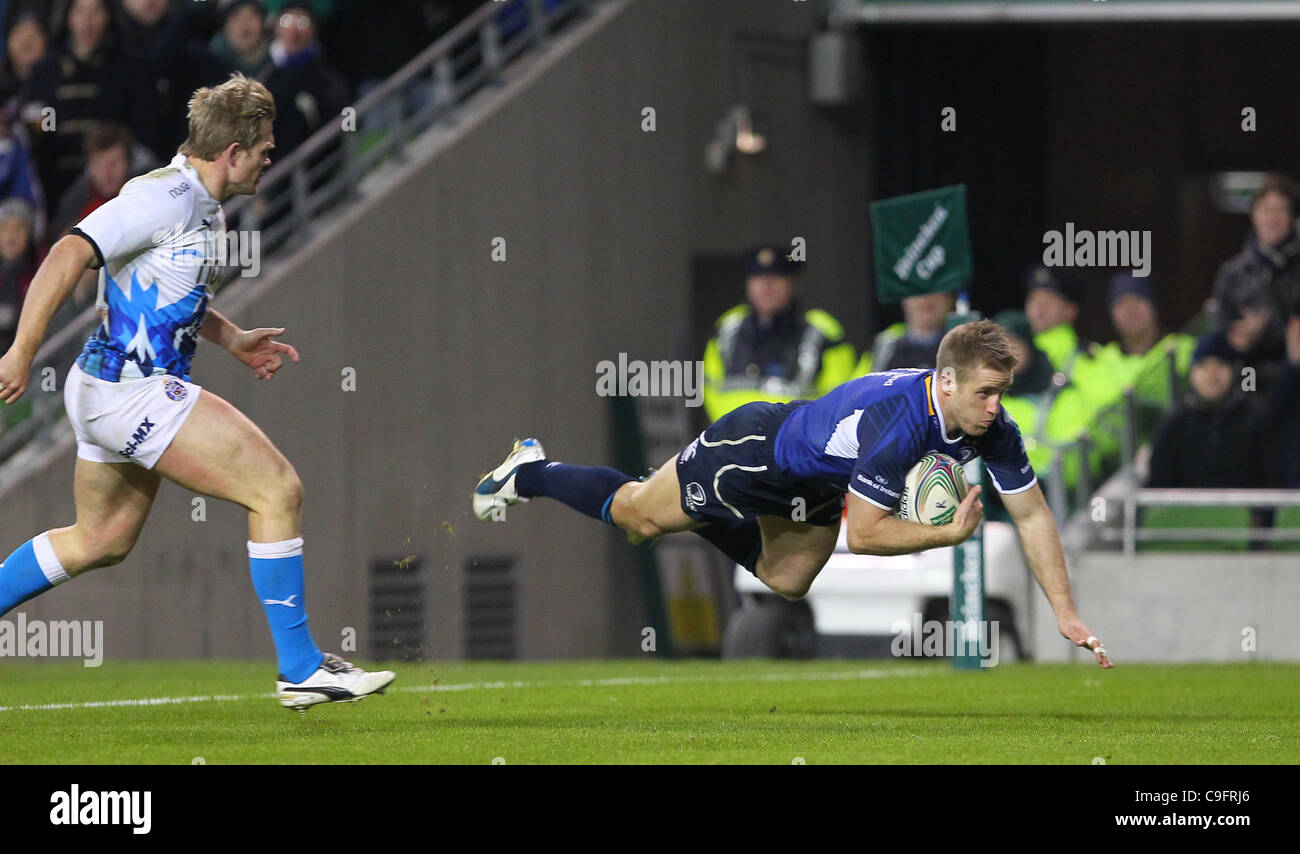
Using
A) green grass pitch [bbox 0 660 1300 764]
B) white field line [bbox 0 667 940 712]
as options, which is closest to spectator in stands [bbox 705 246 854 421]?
white field line [bbox 0 667 940 712]

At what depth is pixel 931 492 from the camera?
29.7 ft

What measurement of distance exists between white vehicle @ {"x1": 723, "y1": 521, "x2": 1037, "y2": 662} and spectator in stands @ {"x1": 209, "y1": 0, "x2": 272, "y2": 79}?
5.46 m

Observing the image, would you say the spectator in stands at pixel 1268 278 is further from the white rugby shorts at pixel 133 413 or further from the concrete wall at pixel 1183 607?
the white rugby shorts at pixel 133 413

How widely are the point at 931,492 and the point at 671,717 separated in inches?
64.8

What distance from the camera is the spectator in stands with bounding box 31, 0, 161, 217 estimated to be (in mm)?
17609

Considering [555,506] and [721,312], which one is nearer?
[555,506]

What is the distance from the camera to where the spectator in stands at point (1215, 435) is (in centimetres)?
1672

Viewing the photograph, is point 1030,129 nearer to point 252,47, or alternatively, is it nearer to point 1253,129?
point 1253,129

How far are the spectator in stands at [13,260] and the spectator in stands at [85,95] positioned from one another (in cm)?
80

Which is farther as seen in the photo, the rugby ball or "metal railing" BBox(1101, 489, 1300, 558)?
"metal railing" BBox(1101, 489, 1300, 558)

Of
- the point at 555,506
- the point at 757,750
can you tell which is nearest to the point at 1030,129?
the point at 555,506

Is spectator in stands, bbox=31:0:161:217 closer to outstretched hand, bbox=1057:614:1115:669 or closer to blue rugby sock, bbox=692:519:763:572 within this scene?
blue rugby sock, bbox=692:519:763:572
